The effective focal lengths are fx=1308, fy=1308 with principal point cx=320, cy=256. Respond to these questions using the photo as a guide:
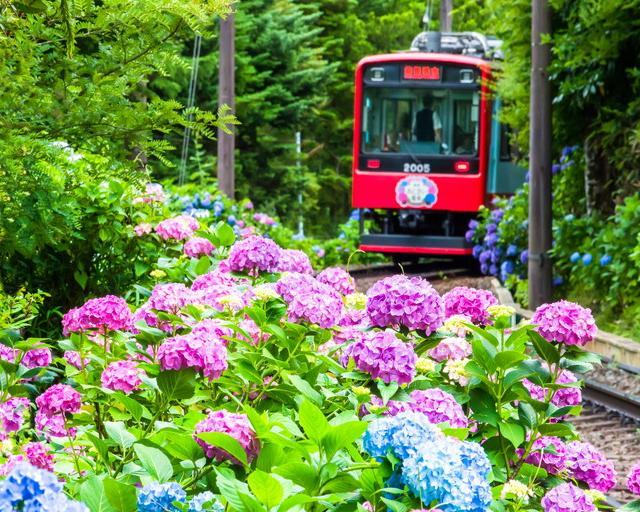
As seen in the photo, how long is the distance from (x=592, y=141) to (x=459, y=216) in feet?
15.9

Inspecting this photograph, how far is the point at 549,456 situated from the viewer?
324 cm

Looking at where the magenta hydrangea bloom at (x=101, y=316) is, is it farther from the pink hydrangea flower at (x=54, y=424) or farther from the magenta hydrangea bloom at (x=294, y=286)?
the magenta hydrangea bloom at (x=294, y=286)

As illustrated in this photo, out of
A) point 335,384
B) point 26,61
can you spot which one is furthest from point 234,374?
point 26,61

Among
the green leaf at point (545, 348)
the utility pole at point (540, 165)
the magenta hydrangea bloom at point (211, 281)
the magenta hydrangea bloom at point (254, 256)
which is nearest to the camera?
the green leaf at point (545, 348)

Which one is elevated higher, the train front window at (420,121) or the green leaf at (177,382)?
the train front window at (420,121)

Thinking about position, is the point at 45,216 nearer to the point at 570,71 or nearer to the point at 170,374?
the point at 170,374

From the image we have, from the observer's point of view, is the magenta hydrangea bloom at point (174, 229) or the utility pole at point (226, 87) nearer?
the magenta hydrangea bloom at point (174, 229)

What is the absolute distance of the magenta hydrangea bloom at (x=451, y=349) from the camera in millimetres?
3357

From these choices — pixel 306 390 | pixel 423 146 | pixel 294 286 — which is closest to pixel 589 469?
pixel 306 390

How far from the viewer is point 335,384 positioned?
3359 millimetres

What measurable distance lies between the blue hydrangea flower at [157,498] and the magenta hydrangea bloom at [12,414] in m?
1.12

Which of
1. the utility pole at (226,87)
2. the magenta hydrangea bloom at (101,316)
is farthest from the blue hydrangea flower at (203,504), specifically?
the utility pole at (226,87)

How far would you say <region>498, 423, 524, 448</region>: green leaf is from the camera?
9.96 ft

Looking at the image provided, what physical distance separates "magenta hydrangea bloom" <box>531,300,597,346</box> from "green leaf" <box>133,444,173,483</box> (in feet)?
3.74
